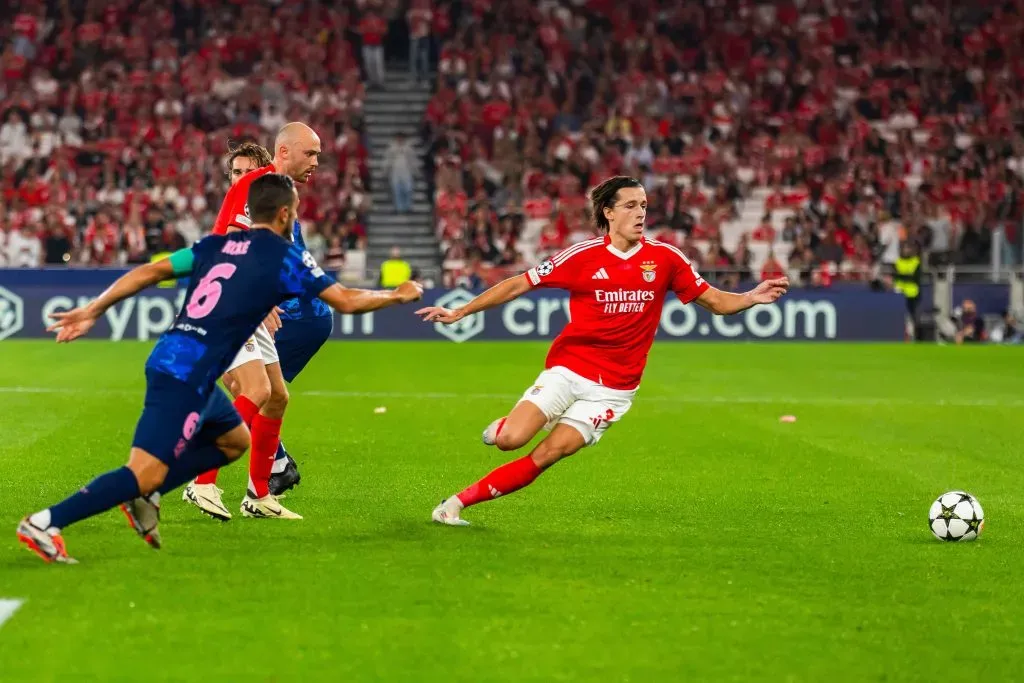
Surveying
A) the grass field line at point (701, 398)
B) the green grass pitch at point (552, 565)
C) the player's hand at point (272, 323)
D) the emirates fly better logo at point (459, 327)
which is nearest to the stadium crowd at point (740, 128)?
the emirates fly better logo at point (459, 327)

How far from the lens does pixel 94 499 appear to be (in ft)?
22.7

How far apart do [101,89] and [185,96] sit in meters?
1.98

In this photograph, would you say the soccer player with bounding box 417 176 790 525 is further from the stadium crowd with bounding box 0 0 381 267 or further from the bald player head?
the stadium crowd with bounding box 0 0 381 267

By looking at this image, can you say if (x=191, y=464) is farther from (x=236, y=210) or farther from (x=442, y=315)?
(x=236, y=210)

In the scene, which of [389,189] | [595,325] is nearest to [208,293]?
[595,325]

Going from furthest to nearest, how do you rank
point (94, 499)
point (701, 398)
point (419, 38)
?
point (419, 38)
point (701, 398)
point (94, 499)

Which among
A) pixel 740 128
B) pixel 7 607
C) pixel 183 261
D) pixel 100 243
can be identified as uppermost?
pixel 740 128

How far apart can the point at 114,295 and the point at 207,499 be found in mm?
2051

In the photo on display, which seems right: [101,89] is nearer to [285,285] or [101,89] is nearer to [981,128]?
[981,128]

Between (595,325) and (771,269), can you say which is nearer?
(595,325)

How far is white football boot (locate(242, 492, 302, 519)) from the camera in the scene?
8820 mm

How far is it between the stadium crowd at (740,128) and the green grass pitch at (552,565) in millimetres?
16175

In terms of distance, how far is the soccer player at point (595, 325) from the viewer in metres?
8.53

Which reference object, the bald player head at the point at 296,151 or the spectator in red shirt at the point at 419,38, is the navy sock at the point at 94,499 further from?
the spectator in red shirt at the point at 419,38
